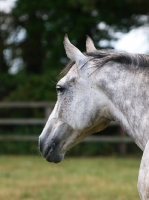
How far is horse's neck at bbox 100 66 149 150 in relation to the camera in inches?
123

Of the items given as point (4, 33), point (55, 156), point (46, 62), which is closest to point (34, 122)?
point (46, 62)

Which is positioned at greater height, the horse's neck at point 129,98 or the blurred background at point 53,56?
the horse's neck at point 129,98

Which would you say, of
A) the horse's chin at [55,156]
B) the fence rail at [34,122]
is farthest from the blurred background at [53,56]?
the horse's chin at [55,156]

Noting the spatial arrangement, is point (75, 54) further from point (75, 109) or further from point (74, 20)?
point (74, 20)

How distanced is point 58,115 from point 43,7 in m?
12.4

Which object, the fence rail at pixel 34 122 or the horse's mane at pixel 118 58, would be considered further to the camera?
the fence rail at pixel 34 122

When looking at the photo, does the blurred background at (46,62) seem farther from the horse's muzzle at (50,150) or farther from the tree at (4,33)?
the horse's muzzle at (50,150)

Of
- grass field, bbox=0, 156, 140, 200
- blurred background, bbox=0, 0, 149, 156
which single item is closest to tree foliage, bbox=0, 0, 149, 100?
blurred background, bbox=0, 0, 149, 156

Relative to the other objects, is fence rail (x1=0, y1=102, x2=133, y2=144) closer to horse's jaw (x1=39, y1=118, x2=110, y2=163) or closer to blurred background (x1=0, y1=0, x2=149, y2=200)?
blurred background (x1=0, y1=0, x2=149, y2=200)

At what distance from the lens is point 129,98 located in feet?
10.5

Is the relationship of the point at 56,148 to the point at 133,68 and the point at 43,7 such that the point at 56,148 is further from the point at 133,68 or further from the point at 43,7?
the point at 43,7

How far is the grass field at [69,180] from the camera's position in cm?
714

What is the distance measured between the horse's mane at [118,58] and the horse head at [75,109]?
0.05 meters

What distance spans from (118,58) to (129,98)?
0.29 meters
